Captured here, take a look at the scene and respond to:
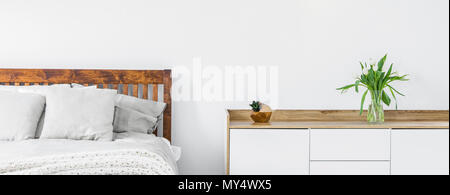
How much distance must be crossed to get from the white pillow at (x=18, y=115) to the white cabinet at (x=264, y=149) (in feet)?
3.66

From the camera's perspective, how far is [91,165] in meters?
1.26

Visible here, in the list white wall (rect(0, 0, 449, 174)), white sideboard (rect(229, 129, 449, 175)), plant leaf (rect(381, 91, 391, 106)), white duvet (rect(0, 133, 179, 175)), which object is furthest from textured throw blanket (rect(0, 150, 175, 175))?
plant leaf (rect(381, 91, 391, 106))

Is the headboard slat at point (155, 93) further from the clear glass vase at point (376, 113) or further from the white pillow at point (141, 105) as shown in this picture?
the clear glass vase at point (376, 113)

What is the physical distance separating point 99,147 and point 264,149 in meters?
0.97

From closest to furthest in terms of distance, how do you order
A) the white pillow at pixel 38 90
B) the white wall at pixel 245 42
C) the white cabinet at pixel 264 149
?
the white pillow at pixel 38 90 → the white cabinet at pixel 264 149 → the white wall at pixel 245 42

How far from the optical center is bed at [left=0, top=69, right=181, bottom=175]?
124 cm

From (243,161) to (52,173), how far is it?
1.19 meters

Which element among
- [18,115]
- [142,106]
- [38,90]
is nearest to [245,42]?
[142,106]

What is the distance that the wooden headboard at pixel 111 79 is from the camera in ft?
7.82

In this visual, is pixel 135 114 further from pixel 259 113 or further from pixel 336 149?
pixel 336 149

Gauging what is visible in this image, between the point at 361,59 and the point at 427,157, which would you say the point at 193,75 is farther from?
the point at 427,157

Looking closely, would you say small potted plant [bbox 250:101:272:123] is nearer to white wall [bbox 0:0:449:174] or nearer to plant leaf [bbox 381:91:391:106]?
white wall [bbox 0:0:449:174]

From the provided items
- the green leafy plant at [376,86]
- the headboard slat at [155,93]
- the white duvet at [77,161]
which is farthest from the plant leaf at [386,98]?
the white duvet at [77,161]
